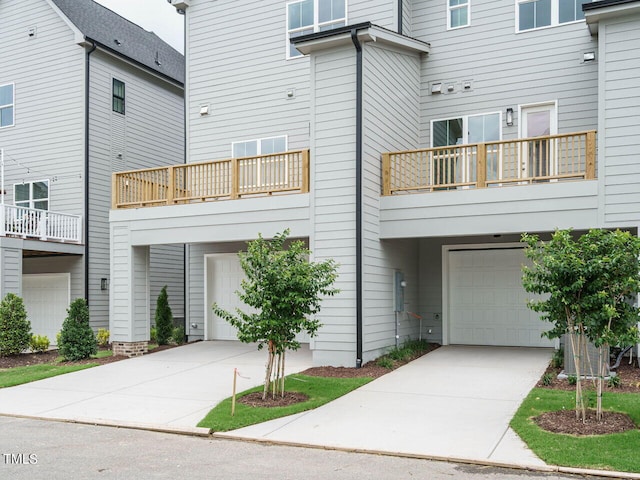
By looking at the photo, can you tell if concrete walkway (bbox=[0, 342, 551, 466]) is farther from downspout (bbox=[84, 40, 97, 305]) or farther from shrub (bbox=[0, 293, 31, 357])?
downspout (bbox=[84, 40, 97, 305])

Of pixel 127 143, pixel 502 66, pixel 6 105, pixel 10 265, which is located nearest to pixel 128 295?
pixel 10 265

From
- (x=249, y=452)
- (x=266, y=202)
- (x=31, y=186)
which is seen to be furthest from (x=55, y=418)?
(x=31, y=186)

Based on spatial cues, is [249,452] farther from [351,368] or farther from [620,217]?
[620,217]

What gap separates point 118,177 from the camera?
15.2m

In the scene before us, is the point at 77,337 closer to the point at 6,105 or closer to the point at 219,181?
the point at 219,181

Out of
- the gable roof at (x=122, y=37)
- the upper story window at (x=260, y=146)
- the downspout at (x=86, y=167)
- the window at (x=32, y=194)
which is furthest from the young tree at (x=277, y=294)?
the gable roof at (x=122, y=37)

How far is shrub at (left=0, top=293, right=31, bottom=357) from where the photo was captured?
49.2 ft

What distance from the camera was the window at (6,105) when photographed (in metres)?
19.9

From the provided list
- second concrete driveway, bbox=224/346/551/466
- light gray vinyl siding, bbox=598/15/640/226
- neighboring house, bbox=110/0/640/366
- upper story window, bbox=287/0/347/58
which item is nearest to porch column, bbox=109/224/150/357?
neighboring house, bbox=110/0/640/366

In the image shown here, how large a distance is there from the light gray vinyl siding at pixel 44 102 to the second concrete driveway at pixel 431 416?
11933mm

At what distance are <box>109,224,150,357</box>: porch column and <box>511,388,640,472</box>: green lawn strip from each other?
9103 millimetres

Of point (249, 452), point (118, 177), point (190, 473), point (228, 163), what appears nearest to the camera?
point (190, 473)

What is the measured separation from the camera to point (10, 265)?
1614 centimetres

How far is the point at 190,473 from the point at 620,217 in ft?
27.3
